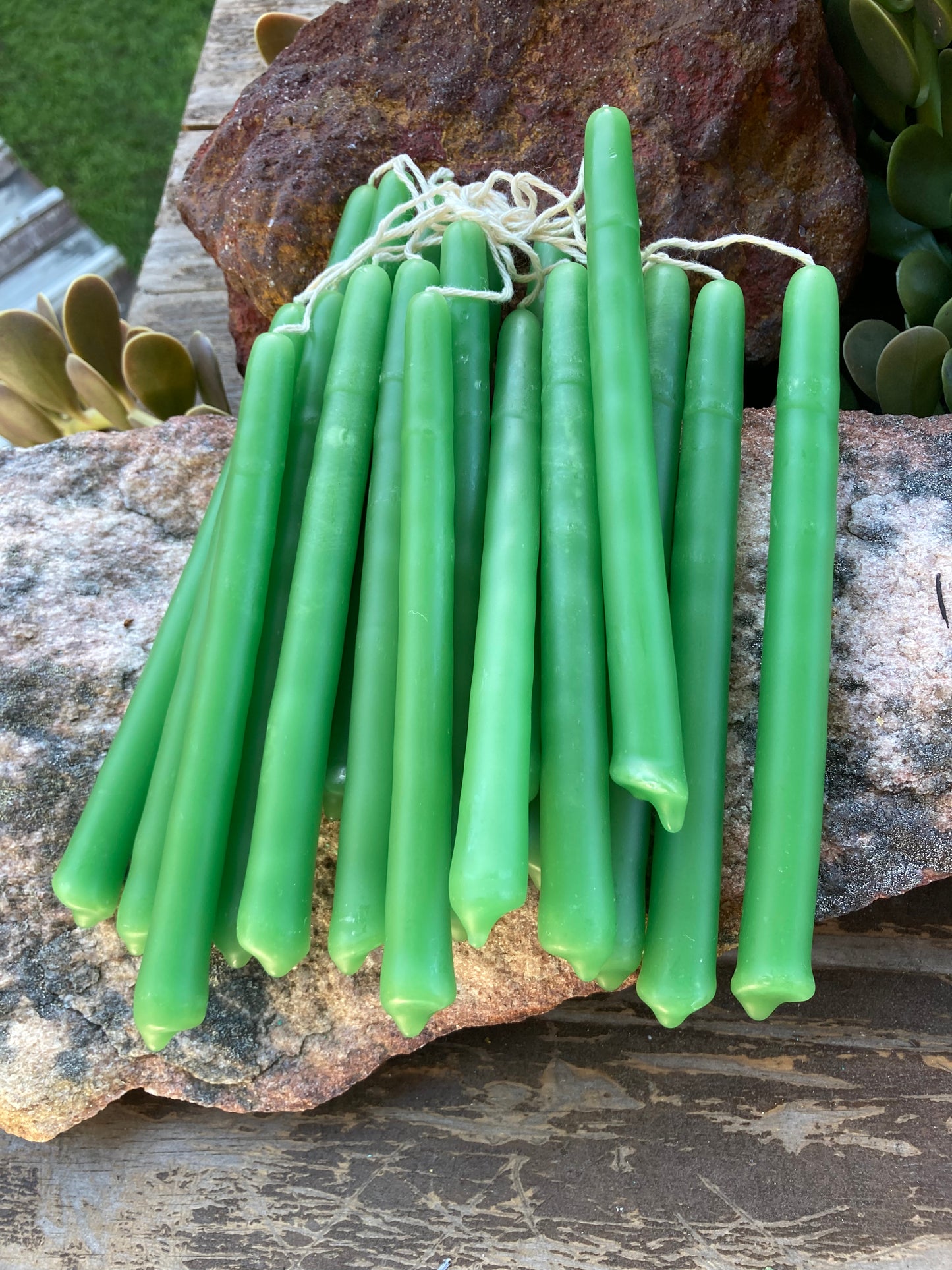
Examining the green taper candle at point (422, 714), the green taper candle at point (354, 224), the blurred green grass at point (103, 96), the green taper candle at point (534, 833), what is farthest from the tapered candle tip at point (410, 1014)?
the blurred green grass at point (103, 96)

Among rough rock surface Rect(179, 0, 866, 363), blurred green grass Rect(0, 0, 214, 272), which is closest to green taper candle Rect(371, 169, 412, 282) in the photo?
rough rock surface Rect(179, 0, 866, 363)

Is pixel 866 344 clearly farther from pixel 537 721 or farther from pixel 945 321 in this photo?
pixel 537 721

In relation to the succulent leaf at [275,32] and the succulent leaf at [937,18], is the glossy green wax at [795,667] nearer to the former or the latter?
the succulent leaf at [937,18]

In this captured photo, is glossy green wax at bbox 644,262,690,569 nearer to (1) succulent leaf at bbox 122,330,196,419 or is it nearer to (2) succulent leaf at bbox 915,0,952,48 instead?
(2) succulent leaf at bbox 915,0,952,48

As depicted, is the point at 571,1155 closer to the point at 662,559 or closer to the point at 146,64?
the point at 662,559

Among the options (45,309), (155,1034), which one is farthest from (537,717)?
(45,309)

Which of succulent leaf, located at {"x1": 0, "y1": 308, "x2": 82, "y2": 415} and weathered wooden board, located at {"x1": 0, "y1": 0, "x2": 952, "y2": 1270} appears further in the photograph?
succulent leaf, located at {"x1": 0, "y1": 308, "x2": 82, "y2": 415}


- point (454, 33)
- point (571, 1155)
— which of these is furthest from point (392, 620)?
point (454, 33)
